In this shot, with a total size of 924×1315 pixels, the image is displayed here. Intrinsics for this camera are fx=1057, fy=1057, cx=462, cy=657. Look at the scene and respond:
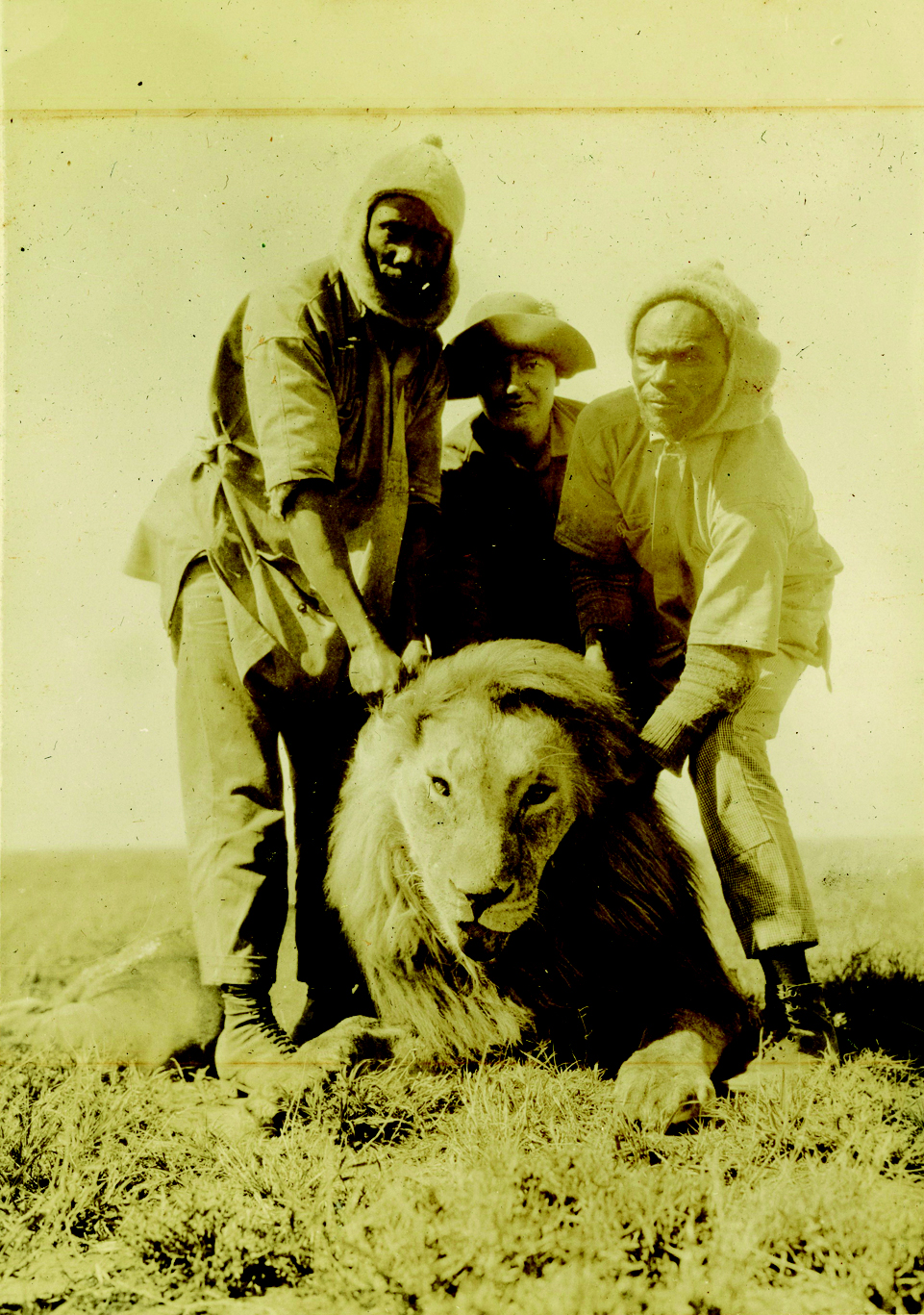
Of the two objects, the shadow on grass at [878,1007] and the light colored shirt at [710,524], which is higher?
the light colored shirt at [710,524]

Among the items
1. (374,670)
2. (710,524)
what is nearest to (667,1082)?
(374,670)

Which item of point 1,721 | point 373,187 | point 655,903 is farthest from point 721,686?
point 1,721

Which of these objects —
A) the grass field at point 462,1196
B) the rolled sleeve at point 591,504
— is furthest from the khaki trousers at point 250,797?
the rolled sleeve at point 591,504

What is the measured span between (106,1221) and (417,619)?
175 centimetres

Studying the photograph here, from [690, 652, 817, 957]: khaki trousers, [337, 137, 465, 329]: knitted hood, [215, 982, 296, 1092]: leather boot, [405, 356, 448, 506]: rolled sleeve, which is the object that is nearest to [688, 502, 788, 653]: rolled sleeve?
[690, 652, 817, 957]: khaki trousers

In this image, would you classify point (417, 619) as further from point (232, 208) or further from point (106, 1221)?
point (106, 1221)

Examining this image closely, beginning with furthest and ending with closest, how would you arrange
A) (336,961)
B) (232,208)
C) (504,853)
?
1. (232,208)
2. (336,961)
3. (504,853)

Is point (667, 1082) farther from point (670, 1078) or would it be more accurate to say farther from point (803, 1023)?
point (803, 1023)

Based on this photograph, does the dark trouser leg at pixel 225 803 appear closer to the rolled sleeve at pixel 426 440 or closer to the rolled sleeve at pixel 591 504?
the rolled sleeve at pixel 426 440

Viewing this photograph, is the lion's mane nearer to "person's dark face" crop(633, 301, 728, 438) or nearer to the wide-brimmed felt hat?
"person's dark face" crop(633, 301, 728, 438)

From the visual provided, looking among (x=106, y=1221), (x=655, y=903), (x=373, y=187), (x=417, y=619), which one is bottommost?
(x=106, y=1221)

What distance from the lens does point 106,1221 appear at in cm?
226

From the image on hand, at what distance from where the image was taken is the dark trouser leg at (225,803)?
2871 millimetres

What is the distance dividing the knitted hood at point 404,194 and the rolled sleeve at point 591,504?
60cm
